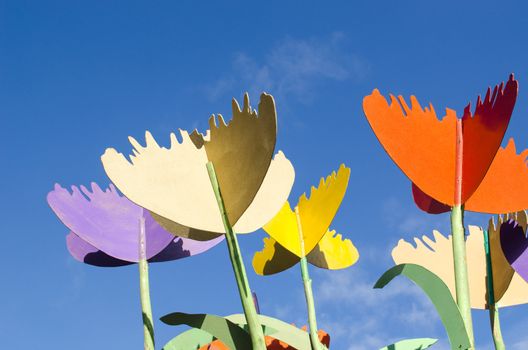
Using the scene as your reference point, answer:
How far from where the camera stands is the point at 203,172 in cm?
185

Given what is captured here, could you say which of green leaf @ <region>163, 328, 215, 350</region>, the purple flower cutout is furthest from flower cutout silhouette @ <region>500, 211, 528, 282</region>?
green leaf @ <region>163, 328, 215, 350</region>

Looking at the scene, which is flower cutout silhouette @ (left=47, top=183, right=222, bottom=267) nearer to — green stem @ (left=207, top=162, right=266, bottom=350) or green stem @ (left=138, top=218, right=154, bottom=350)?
green stem @ (left=138, top=218, right=154, bottom=350)

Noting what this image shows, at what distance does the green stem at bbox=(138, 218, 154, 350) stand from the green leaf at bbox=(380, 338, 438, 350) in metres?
0.69

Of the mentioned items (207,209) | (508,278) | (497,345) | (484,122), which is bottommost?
(497,345)

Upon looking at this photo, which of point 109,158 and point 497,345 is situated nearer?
point 109,158

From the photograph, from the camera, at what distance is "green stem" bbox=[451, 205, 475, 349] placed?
5.92 ft

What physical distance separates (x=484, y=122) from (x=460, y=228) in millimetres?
307

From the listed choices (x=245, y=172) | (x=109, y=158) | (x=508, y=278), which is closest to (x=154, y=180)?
(x=109, y=158)

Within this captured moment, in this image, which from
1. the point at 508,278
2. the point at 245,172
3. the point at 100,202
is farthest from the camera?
the point at 100,202

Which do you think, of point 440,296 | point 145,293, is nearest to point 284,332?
point 145,293

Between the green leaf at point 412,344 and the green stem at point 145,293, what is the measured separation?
0.69 m

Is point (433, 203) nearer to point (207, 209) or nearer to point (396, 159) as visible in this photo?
point (396, 159)

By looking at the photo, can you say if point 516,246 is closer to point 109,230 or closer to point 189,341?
point 189,341

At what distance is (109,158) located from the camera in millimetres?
1822
